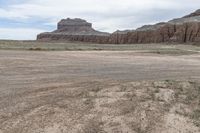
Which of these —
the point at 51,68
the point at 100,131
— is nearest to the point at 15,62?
the point at 51,68

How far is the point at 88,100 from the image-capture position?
35.9ft

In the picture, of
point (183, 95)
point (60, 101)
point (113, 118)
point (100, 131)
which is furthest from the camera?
point (183, 95)

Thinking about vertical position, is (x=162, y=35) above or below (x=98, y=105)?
below

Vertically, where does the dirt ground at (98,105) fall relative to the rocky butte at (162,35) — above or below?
above

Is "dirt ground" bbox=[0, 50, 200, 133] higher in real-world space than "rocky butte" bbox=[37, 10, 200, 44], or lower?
higher

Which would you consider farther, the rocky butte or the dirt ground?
the rocky butte

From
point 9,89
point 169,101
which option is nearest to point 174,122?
point 169,101

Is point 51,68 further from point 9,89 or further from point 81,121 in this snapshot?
point 81,121

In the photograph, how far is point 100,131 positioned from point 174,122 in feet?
5.98

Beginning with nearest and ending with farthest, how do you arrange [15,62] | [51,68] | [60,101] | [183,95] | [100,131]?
[100,131] → [60,101] → [183,95] → [51,68] → [15,62]

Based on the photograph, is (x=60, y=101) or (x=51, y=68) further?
Answer: (x=51, y=68)

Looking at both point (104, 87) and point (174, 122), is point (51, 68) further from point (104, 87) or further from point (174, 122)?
point (174, 122)

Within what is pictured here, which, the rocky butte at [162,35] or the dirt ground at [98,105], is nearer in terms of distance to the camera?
the dirt ground at [98,105]

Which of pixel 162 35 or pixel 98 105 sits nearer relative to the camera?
pixel 98 105
